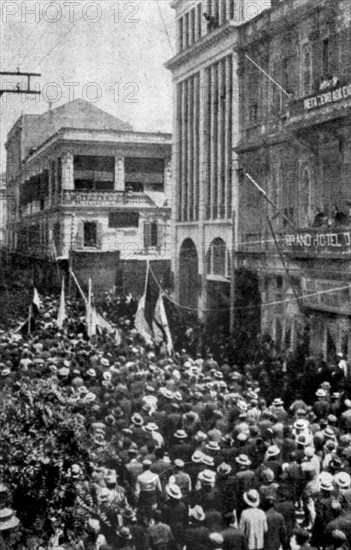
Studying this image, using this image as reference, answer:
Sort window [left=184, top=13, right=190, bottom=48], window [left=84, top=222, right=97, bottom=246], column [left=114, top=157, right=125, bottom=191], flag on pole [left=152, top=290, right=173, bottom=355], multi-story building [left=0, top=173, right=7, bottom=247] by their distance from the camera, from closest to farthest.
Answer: flag on pole [left=152, top=290, right=173, bottom=355]
window [left=184, top=13, right=190, bottom=48]
window [left=84, top=222, right=97, bottom=246]
column [left=114, top=157, right=125, bottom=191]
multi-story building [left=0, top=173, right=7, bottom=247]

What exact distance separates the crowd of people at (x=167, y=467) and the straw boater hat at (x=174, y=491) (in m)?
0.01

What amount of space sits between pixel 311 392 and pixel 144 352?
3.80m

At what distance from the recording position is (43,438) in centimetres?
825

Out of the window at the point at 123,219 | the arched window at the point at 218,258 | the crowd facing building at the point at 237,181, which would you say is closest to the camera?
the crowd facing building at the point at 237,181

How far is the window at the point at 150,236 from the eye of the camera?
23125 mm

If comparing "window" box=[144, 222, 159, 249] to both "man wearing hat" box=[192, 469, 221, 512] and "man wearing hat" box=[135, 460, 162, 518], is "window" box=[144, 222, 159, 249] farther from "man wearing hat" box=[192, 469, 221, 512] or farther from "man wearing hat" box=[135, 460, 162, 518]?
"man wearing hat" box=[192, 469, 221, 512]

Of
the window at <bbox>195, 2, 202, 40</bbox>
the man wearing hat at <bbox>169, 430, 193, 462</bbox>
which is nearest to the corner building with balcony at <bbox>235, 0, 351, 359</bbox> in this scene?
the window at <bbox>195, 2, 202, 40</bbox>

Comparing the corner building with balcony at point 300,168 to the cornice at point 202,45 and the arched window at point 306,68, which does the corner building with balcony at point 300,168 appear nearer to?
the arched window at point 306,68

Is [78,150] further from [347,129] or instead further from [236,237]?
[347,129]

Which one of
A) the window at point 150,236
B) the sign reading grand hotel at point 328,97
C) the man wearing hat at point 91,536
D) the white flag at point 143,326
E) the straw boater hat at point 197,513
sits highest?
the sign reading grand hotel at point 328,97

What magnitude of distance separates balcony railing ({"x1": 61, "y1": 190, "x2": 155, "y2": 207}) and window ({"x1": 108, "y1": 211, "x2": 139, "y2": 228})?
31 cm

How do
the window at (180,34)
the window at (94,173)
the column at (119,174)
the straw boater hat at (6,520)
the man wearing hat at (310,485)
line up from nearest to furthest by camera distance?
the straw boater hat at (6,520) < the man wearing hat at (310,485) < the window at (180,34) < the window at (94,173) < the column at (119,174)

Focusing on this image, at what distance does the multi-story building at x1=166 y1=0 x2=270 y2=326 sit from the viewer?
18.3m

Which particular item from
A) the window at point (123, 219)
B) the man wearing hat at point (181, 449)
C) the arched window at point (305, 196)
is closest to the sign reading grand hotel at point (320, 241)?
the arched window at point (305, 196)
